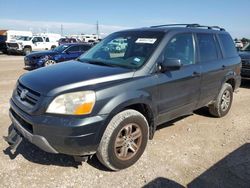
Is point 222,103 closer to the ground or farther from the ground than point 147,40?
closer to the ground

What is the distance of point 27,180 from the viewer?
3.39 metres

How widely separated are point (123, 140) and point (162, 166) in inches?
27.5

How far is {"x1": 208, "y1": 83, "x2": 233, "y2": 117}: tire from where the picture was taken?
18.9ft

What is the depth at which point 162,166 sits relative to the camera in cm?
383

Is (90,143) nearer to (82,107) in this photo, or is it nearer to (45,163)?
(82,107)

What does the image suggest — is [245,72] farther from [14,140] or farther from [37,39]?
[37,39]

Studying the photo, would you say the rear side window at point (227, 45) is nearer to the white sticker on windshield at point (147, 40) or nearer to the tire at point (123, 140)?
the white sticker on windshield at point (147, 40)

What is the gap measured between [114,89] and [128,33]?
5.53 ft

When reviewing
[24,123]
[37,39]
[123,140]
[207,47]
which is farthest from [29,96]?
[37,39]

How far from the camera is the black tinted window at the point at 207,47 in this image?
499 centimetres

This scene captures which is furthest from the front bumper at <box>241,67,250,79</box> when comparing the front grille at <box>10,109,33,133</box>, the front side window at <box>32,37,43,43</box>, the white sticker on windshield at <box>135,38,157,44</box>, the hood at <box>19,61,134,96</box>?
the front side window at <box>32,37,43,43</box>

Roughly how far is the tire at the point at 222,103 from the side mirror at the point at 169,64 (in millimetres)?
2177

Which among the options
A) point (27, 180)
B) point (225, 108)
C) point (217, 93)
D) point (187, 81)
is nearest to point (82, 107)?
point (27, 180)

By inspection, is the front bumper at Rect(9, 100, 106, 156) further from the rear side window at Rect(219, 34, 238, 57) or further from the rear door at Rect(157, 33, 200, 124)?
the rear side window at Rect(219, 34, 238, 57)
